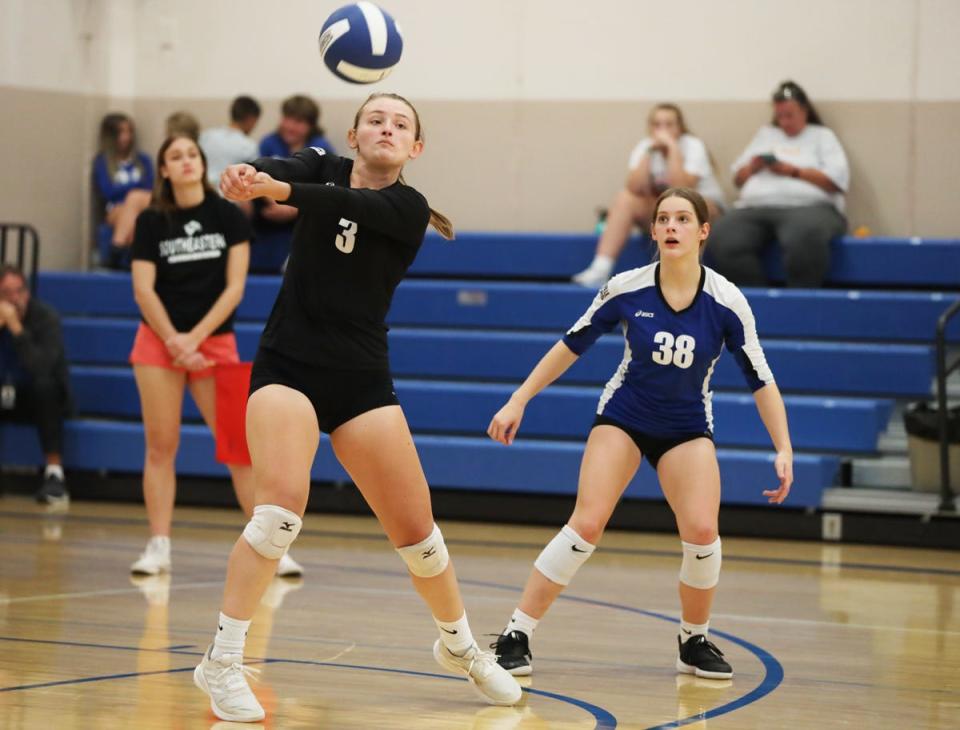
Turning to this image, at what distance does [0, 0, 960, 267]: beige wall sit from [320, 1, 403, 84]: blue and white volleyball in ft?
21.1

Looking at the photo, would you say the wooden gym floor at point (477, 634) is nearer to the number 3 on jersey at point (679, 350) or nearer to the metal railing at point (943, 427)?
the metal railing at point (943, 427)

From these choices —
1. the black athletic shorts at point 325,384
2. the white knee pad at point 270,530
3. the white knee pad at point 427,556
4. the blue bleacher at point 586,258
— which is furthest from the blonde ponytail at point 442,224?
the blue bleacher at point 586,258

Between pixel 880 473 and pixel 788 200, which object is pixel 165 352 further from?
pixel 788 200

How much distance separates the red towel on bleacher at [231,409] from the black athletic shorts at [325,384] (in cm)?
250

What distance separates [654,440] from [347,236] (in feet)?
4.30

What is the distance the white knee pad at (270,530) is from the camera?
3742 mm

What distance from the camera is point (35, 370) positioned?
9.15 m

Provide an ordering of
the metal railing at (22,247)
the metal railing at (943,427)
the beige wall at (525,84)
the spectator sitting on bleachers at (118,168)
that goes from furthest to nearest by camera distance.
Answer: the spectator sitting on bleachers at (118,168), the beige wall at (525,84), the metal railing at (22,247), the metal railing at (943,427)

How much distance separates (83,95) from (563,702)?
8517 millimetres

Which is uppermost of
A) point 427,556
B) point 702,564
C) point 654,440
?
point 654,440

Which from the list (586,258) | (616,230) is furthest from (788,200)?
(586,258)

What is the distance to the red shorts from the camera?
628cm

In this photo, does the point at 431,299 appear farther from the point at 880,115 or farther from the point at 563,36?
the point at 880,115

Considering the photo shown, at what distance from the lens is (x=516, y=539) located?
314 inches
